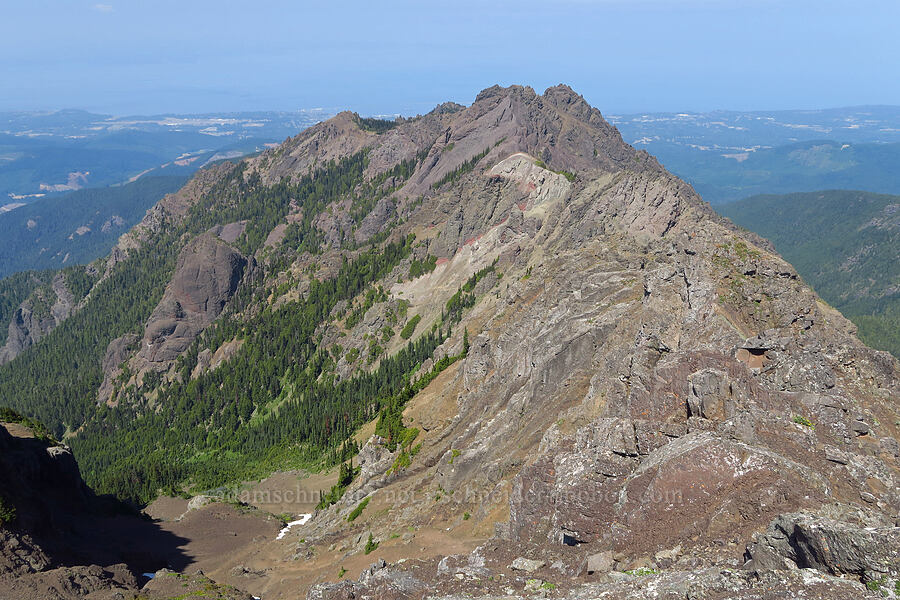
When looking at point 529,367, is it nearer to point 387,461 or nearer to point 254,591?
point 387,461

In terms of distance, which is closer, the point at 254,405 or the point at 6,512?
the point at 6,512

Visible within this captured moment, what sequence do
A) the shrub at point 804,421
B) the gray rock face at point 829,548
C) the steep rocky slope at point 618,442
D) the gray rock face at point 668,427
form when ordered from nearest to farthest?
1. the gray rock face at point 829,548
2. the steep rocky slope at point 618,442
3. the gray rock face at point 668,427
4. the shrub at point 804,421

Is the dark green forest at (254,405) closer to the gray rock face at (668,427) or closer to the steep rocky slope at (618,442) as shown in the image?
the steep rocky slope at (618,442)

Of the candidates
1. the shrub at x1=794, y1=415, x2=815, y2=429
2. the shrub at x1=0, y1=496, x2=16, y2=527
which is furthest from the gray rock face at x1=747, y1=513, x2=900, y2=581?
the shrub at x1=0, y1=496, x2=16, y2=527

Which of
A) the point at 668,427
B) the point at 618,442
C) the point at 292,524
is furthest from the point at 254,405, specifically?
the point at 668,427

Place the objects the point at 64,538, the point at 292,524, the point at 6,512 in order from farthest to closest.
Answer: the point at 292,524, the point at 64,538, the point at 6,512

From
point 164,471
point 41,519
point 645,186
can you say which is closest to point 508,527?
point 41,519

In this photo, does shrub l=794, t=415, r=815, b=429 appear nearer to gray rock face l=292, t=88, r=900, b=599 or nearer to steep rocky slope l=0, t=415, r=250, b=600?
gray rock face l=292, t=88, r=900, b=599

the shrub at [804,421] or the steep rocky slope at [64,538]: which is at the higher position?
the shrub at [804,421]

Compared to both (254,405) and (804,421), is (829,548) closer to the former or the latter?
(804,421)

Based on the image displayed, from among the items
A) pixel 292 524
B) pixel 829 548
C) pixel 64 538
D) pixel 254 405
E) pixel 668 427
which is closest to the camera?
pixel 829 548

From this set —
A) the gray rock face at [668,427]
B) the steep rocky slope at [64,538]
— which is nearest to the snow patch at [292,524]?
the gray rock face at [668,427]

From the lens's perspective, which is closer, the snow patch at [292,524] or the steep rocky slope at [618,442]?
the steep rocky slope at [618,442]

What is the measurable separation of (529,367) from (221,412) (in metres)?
125
